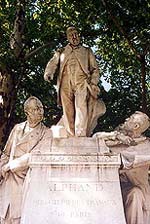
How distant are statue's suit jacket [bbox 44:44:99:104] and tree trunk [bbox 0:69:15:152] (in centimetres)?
430

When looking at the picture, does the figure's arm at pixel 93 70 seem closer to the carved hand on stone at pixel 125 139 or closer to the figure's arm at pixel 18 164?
the carved hand on stone at pixel 125 139

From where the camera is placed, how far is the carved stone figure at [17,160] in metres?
7.68

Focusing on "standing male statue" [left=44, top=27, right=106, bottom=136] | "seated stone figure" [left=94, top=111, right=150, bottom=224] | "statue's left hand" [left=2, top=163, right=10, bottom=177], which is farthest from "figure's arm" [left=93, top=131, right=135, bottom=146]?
"statue's left hand" [left=2, top=163, right=10, bottom=177]

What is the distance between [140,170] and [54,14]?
26.9ft

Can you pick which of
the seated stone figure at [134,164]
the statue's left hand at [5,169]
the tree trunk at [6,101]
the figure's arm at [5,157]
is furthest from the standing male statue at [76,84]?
the tree trunk at [6,101]

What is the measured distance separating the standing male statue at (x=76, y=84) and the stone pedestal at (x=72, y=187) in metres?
0.94

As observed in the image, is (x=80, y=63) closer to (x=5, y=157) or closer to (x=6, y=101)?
(x=5, y=157)

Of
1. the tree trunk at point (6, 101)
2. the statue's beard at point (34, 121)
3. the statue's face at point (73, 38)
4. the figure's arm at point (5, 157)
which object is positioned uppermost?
the statue's face at point (73, 38)

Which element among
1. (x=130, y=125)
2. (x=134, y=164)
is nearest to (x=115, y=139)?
(x=130, y=125)

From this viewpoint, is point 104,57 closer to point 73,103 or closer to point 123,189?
point 73,103

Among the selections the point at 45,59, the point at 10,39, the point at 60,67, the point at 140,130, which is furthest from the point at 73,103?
the point at 45,59

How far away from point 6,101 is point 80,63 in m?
4.88

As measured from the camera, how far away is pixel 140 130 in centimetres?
823

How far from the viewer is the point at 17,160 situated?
7.82 meters
